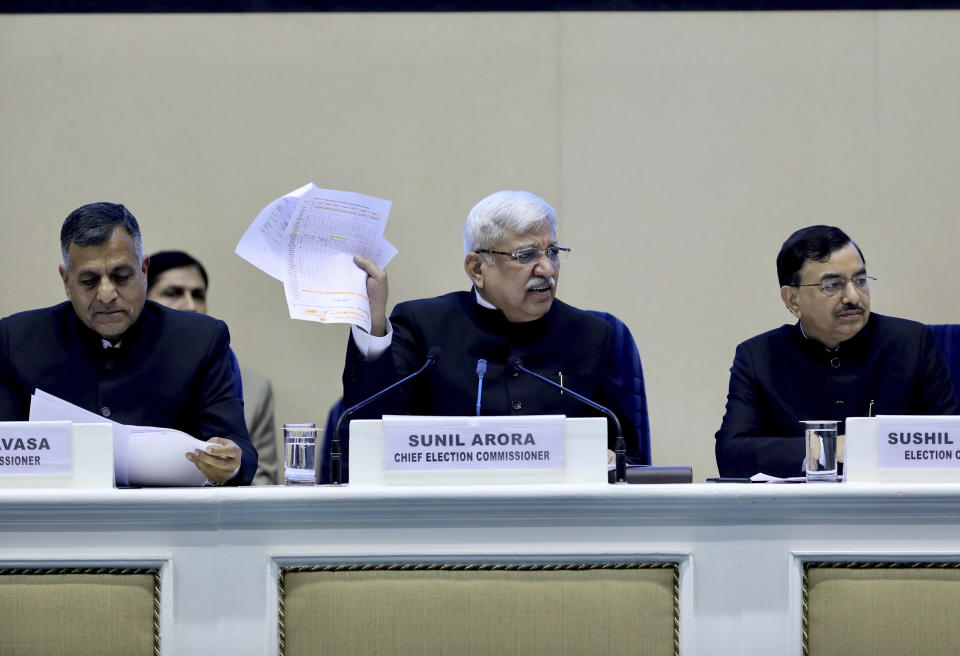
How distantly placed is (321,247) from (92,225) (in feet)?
1.60

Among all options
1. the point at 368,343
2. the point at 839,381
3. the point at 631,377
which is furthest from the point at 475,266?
the point at 839,381

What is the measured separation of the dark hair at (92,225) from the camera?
2.30 metres

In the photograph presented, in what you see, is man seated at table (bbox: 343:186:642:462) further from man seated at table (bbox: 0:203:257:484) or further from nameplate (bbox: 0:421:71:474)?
nameplate (bbox: 0:421:71:474)

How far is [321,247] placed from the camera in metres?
2.33

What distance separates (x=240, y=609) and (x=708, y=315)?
260cm

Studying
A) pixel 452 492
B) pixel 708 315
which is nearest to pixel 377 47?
pixel 708 315

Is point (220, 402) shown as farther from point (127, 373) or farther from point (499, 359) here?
point (499, 359)

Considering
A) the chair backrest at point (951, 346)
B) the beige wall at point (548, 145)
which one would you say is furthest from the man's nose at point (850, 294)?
the beige wall at point (548, 145)

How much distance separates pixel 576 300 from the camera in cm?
389

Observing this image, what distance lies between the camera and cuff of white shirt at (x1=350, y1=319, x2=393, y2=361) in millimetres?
2447

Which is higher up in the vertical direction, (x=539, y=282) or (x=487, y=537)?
(x=539, y=282)

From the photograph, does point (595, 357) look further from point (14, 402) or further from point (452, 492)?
point (14, 402)

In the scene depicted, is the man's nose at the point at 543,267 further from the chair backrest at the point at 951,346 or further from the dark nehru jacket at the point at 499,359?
the chair backrest at the point at 951,346

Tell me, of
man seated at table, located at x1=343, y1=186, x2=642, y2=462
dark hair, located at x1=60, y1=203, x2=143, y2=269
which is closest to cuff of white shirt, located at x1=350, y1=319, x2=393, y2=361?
man seated at table, located at x1=343, y1=186, x2=642, y2=462
